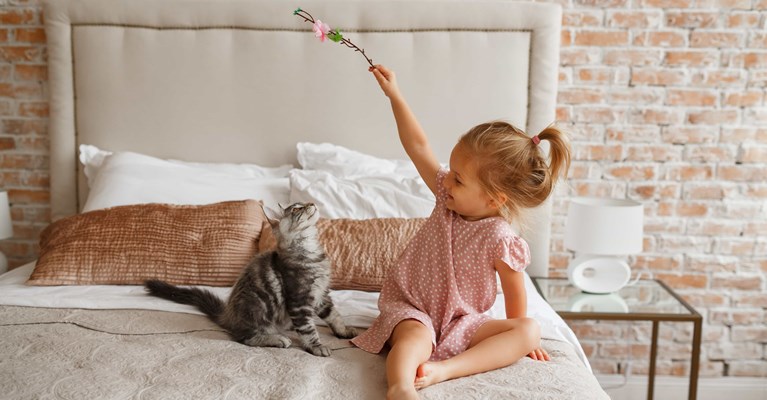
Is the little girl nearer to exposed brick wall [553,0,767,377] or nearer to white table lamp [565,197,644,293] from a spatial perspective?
white table lamp [565,197,644,293]

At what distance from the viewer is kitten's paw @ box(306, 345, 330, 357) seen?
1721 mm

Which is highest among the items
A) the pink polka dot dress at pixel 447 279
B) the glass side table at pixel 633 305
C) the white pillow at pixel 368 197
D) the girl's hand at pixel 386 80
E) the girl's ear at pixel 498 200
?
the girl's hand at pixel 386 80

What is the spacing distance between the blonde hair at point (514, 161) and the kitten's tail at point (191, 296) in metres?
0.91

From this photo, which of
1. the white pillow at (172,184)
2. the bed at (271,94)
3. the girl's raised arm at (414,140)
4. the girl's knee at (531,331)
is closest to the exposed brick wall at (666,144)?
the bed at (271,94)

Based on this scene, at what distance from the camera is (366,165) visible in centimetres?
276

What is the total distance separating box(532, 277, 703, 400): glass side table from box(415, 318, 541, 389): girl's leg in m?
0.83

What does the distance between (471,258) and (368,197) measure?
2.58 ft

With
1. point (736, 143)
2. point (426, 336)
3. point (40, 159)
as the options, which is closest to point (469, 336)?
point (426, 336)

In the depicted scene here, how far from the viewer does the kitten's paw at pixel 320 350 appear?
5.65 feet

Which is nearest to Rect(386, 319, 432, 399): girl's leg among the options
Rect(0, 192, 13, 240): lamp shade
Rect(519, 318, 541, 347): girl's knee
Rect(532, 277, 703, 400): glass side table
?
Rect(519, 318, 541, 347): girl's knee

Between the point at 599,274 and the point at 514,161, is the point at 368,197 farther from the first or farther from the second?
the point at 599,274

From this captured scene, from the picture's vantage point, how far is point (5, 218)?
2.88 metres

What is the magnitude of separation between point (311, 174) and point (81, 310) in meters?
1.03

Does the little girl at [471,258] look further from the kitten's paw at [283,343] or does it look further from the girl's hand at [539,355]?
the kitten's paw at [283,343]
